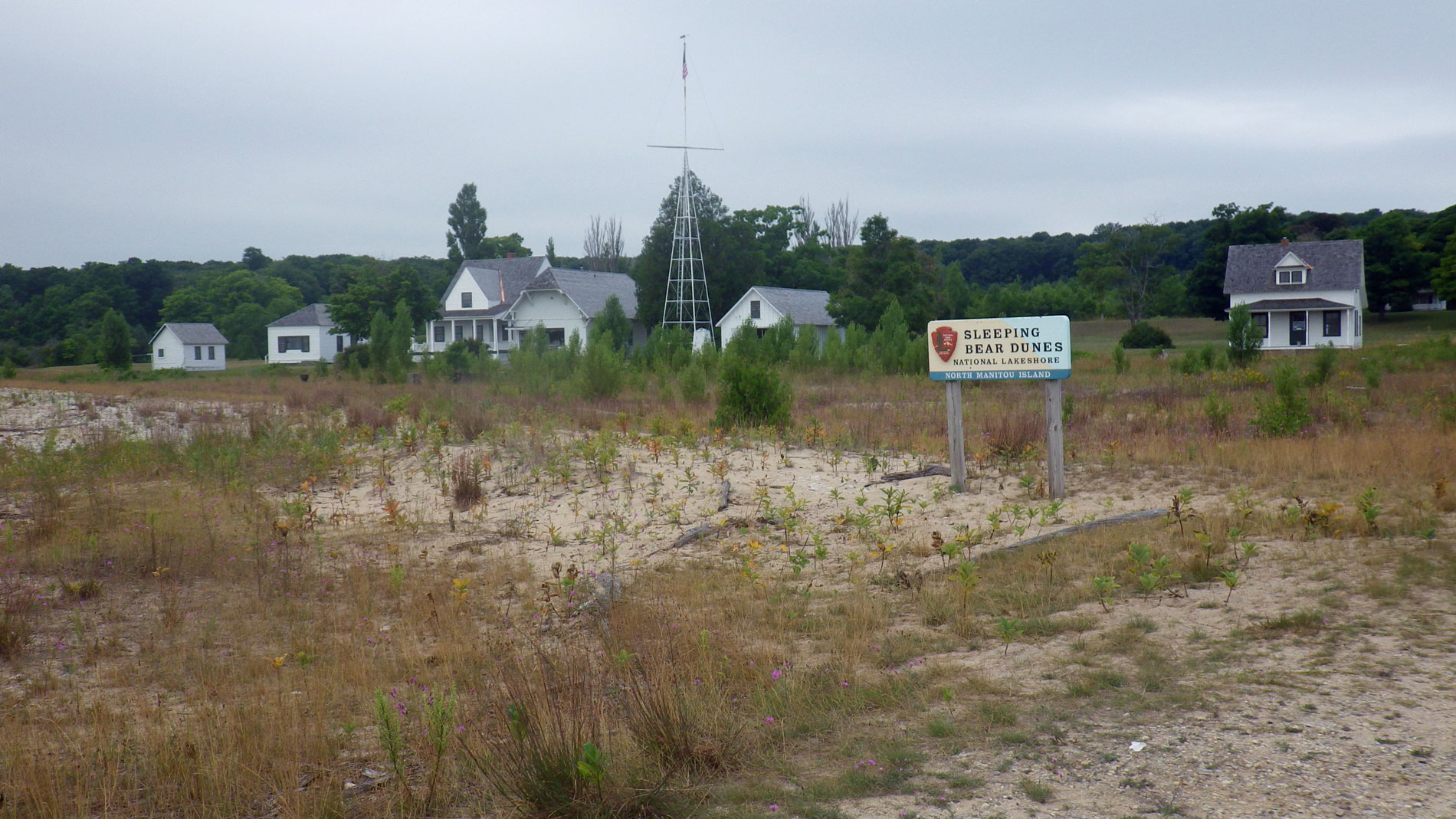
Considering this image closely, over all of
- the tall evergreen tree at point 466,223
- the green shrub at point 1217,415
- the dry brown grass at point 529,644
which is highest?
the tall evergreen tree at point 466,223

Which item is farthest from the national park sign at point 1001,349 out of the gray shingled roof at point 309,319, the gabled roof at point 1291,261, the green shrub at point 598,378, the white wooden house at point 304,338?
the gray shingled roof at point 309,319

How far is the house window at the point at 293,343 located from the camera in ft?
213

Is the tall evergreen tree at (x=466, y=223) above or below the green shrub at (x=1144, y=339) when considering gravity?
above

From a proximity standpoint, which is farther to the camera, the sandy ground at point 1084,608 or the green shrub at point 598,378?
the green shrub at point 598,378

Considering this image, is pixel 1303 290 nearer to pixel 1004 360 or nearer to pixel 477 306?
pixel 477 306

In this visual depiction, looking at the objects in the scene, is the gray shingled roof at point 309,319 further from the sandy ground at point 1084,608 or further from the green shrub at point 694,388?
the sandy ground at point 1084,608

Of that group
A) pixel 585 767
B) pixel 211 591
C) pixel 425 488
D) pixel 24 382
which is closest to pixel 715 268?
pixel 24 382

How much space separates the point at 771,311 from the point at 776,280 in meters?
14.5

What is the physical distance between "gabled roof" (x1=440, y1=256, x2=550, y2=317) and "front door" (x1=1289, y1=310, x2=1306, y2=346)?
4056 cm

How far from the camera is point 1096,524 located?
332 inches

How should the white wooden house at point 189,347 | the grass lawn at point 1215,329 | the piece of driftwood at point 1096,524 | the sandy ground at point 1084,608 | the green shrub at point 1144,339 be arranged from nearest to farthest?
1. the sandy ground at point 1084,608
2. the piece of driftwood at point 1096,524
3. the green shrub at point 1144,339
4. the grass lawn at point 1215,329
5. the white wooden house at point 189,347

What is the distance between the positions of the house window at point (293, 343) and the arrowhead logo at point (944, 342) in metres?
62.2

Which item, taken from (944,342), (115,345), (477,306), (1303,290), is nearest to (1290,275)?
(1303,290)

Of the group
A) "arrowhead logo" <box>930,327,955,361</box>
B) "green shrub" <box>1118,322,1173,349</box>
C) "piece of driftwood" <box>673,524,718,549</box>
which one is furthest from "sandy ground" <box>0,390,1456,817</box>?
"green shrub" <box>1118,322,1173,349</box>
